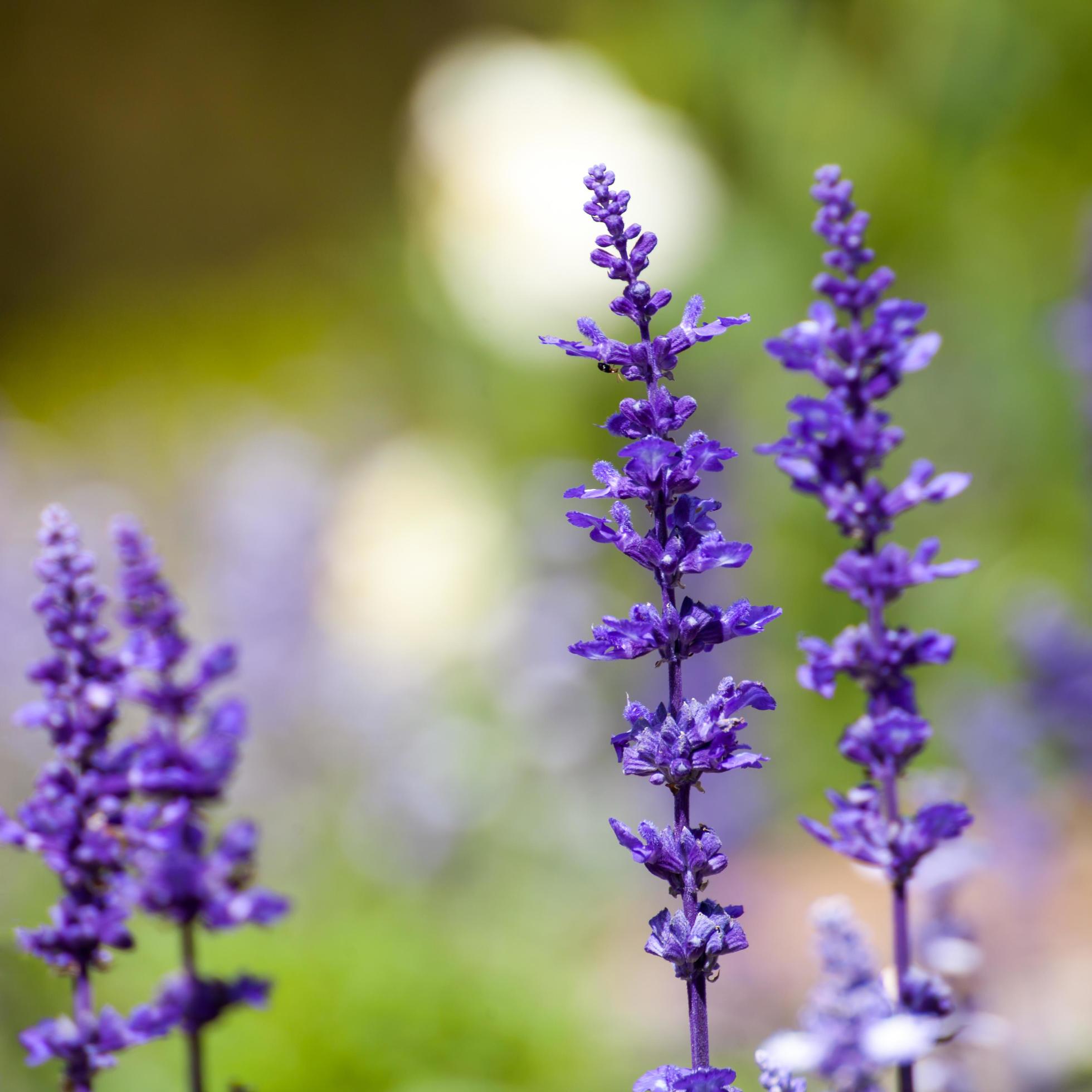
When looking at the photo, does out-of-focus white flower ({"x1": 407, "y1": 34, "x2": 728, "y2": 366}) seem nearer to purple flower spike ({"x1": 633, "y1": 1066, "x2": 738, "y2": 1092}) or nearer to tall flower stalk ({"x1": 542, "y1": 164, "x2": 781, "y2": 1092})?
tall flower stalk ({"x1": 542, "y1": 164, "x2": 781, "y2": 1092})

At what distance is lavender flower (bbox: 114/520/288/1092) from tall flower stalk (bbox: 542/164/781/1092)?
332mm

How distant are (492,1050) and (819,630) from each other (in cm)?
286

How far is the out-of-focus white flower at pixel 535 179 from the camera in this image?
572 cm

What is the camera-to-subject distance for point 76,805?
3.04 feet

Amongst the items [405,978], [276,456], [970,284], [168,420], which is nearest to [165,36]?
[168,420]

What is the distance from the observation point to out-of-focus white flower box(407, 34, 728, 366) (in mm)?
5723

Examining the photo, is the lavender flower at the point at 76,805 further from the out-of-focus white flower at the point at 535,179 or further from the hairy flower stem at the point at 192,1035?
the out-of-focus white flower at the point at 535,179

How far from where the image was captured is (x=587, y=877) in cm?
445

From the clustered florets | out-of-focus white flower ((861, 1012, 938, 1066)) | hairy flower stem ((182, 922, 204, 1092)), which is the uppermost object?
the clustered florets

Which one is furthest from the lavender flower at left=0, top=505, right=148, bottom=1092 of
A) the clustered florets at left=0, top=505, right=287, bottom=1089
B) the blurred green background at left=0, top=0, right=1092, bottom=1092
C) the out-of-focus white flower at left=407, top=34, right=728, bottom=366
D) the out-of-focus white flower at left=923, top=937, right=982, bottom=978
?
the out-of-focus white flower at left=407, top=34, right=728, bottom=366

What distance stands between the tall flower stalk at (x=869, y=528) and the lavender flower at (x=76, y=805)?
540 mm

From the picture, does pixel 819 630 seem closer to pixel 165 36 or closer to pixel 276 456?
pixel 276 456

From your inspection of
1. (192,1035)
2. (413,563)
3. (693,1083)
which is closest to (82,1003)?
(192,1035)

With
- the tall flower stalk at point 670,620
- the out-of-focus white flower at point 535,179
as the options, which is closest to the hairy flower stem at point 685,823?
the tall flower stalk at point 670,620
